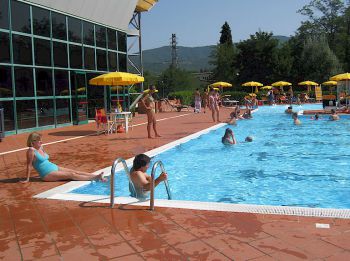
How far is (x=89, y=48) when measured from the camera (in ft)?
56.6

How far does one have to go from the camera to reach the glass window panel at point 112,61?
1908 centimetres

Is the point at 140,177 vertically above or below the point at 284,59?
below

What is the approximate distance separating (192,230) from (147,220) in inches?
21.7

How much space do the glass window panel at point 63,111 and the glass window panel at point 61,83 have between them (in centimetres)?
31

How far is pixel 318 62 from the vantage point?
1722 inches

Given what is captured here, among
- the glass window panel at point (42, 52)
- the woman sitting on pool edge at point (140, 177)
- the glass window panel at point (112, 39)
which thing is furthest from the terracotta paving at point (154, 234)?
the glass window panel at point (112, 39)

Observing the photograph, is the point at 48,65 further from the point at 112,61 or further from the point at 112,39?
the point at 112,39

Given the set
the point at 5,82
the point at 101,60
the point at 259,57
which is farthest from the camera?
the point at 259,57

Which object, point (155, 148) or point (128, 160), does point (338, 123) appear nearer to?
point (155, 148)

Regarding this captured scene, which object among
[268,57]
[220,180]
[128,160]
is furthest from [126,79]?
[268,57]

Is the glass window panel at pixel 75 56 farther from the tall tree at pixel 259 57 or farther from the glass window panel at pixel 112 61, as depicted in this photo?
the tall tree at pixel 259 57

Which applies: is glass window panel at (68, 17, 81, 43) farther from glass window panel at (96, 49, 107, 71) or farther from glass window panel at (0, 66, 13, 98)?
glass window panel at (0, 66, 13, 98)

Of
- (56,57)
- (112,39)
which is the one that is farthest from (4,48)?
(112,39)

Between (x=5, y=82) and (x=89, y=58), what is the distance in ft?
17.2
